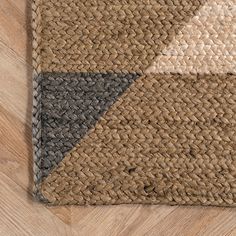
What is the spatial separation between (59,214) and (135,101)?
0.74 feet

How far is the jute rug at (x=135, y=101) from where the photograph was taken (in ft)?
2.37

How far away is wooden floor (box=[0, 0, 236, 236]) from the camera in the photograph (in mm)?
724

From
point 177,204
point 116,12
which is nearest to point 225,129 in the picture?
point 177,204

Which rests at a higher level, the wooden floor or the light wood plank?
the wooden floor

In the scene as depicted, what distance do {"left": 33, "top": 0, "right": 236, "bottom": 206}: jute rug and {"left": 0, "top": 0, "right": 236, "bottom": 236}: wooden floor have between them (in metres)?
0.02

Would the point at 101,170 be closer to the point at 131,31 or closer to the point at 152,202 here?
the point at 152,202

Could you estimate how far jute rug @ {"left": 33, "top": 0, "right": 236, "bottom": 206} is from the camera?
28.4 inches

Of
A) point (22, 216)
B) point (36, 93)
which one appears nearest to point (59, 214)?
point (22, 216)

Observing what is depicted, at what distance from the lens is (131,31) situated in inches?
29.5

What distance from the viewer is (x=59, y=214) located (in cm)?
73

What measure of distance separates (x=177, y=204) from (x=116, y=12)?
0.34 meters

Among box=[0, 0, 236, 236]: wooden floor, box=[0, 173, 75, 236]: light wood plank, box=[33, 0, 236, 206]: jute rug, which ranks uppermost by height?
box=[33, 0, 236, 206]: jute rug

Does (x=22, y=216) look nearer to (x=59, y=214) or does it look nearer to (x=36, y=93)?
(x=59, y=214)

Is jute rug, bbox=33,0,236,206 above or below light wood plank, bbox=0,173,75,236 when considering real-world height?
above
